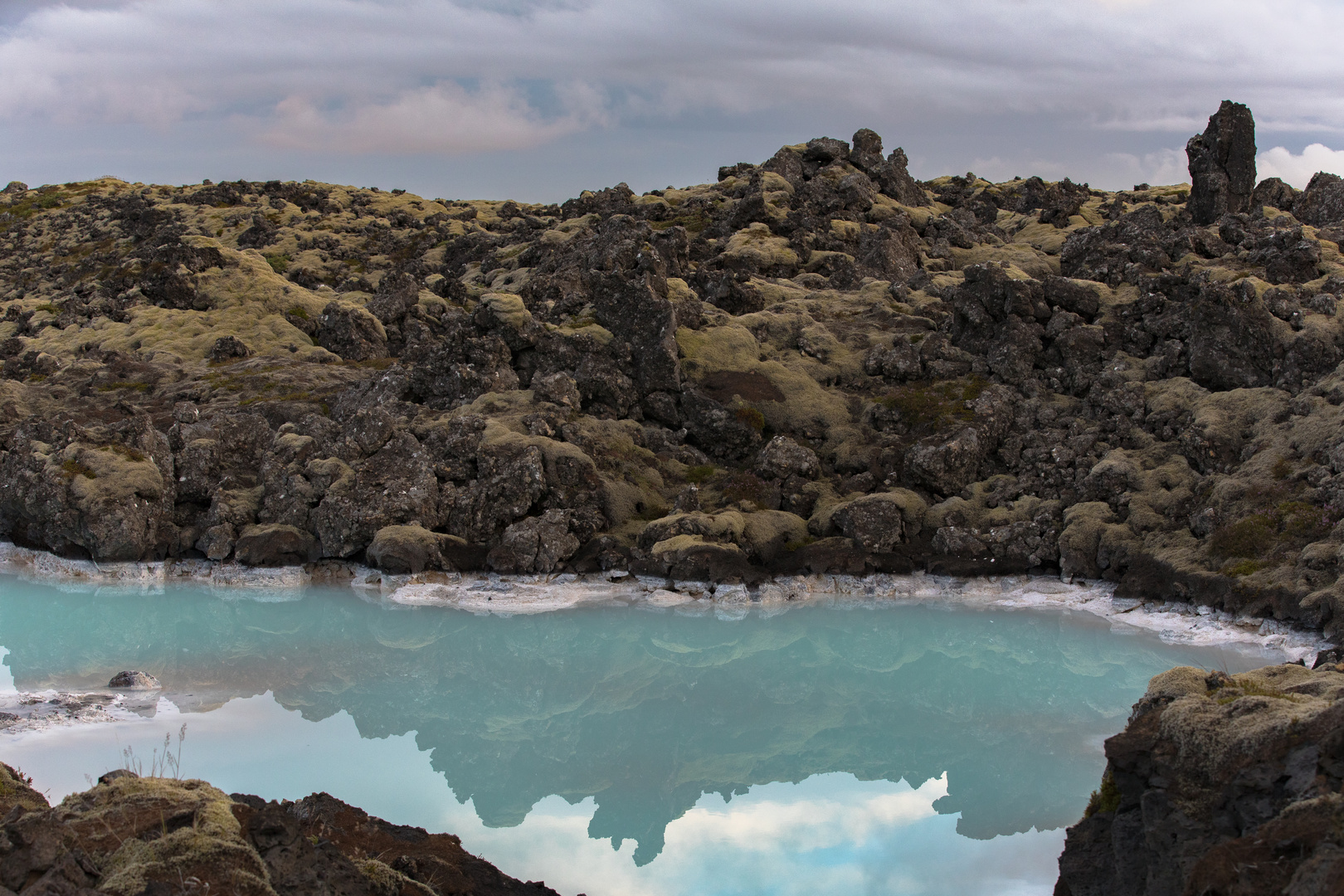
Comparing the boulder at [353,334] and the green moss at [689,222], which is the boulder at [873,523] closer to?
the boulder at [353,334]

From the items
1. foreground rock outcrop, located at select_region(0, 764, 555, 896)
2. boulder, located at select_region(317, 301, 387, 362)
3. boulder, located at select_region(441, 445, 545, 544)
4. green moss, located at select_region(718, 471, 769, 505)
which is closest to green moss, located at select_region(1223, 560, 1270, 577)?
green moss, located at select_region(718, 471, 769, 505)

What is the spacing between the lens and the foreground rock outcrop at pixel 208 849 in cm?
1034

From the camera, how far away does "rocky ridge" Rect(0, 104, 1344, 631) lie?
32219 mm

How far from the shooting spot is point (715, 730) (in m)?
21.5

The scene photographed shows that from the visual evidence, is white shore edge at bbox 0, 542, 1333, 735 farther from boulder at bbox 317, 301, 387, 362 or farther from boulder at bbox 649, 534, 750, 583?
boulder at bbox 317, 301, 387, 362

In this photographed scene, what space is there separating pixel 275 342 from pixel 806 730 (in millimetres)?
42838

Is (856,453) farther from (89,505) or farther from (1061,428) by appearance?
(89,505)

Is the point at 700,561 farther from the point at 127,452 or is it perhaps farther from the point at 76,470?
the point at 76,470

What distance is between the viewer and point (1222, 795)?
10.4m

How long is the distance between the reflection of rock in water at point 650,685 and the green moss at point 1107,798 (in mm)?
4086

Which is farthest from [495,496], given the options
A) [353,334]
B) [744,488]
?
[353,334]

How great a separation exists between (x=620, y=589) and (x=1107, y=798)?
20686 mm

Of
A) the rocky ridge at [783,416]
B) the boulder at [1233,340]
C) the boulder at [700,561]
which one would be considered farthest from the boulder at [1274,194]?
the boulder at [700,561]

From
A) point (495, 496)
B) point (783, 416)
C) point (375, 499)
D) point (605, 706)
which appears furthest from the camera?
point (783, 416)
